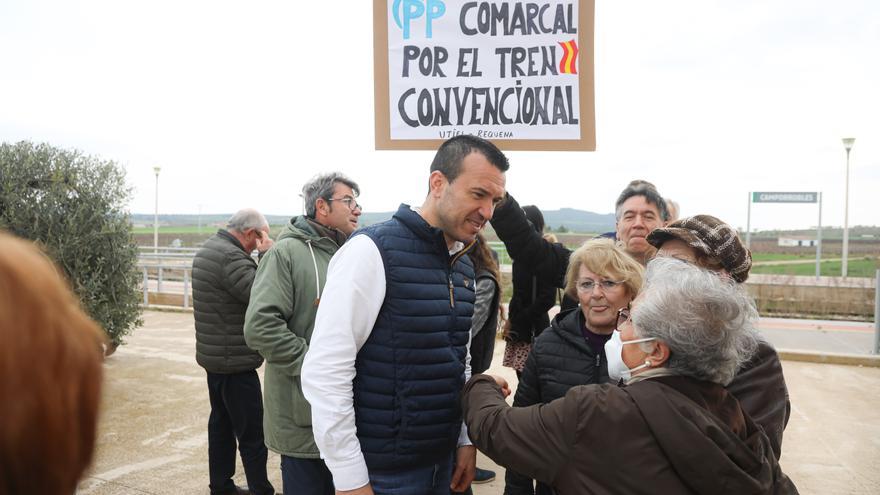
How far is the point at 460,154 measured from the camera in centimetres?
211

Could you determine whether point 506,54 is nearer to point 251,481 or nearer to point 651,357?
point 651,357

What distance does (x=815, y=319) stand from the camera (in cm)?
1343

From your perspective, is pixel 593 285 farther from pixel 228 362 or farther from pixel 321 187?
pixel 228 362

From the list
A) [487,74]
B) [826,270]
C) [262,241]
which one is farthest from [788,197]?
[262,241]

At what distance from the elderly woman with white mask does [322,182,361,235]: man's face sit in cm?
189

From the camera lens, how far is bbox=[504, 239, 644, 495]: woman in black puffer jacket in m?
2.32

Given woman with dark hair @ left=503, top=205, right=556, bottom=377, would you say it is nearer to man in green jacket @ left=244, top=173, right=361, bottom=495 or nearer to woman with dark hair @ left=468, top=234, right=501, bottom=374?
woman with dark hair @ left=468, top=234, right=501, bottom=374

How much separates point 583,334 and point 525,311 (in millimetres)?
1607

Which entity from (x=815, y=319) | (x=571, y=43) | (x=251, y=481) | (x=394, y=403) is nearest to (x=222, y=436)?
(x=251, y=481)

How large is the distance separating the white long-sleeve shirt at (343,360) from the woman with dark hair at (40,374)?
1170 mm

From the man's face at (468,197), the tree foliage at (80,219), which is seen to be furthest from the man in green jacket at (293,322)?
the tree foliage at (80,219)

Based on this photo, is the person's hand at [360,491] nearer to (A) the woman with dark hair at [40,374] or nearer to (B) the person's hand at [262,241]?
(A) the woman with dark hair at [40,374]

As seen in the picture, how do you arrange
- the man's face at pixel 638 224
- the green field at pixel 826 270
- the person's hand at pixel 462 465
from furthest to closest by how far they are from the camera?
the green field at pixel 826 270, the man's face at pixel 638 224, the person's hand at pixel 462 465

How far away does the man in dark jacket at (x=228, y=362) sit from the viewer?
3.70 metres
